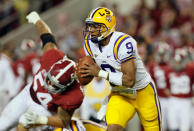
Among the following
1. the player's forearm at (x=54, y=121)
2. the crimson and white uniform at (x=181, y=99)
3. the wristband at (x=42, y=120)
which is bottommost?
the crimson and white uniform at (x=181, y=99)

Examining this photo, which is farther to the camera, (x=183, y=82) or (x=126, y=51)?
(x=183, y=82)

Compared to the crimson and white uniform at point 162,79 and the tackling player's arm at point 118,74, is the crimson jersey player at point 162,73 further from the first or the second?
the tackling player's arm at point 118,74

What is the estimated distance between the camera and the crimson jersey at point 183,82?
7379 millimetres

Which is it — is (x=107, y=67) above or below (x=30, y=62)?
above

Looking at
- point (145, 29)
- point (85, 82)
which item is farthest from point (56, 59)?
point (145, 29)

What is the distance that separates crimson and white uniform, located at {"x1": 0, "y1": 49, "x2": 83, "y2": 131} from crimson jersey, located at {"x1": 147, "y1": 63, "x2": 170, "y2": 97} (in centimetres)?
340

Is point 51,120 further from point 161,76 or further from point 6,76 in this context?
point 6,76

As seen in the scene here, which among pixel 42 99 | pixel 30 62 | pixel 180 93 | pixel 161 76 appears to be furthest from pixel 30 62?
pixel 42 99

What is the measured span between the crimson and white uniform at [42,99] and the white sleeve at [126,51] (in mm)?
558

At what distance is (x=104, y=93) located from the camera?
7.34 meters

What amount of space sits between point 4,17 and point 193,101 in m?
5.81

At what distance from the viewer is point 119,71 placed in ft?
15.4

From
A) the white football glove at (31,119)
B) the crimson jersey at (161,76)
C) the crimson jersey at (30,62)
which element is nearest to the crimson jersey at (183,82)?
the crimson jersey at (161,76)

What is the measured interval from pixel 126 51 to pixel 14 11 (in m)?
7.69
